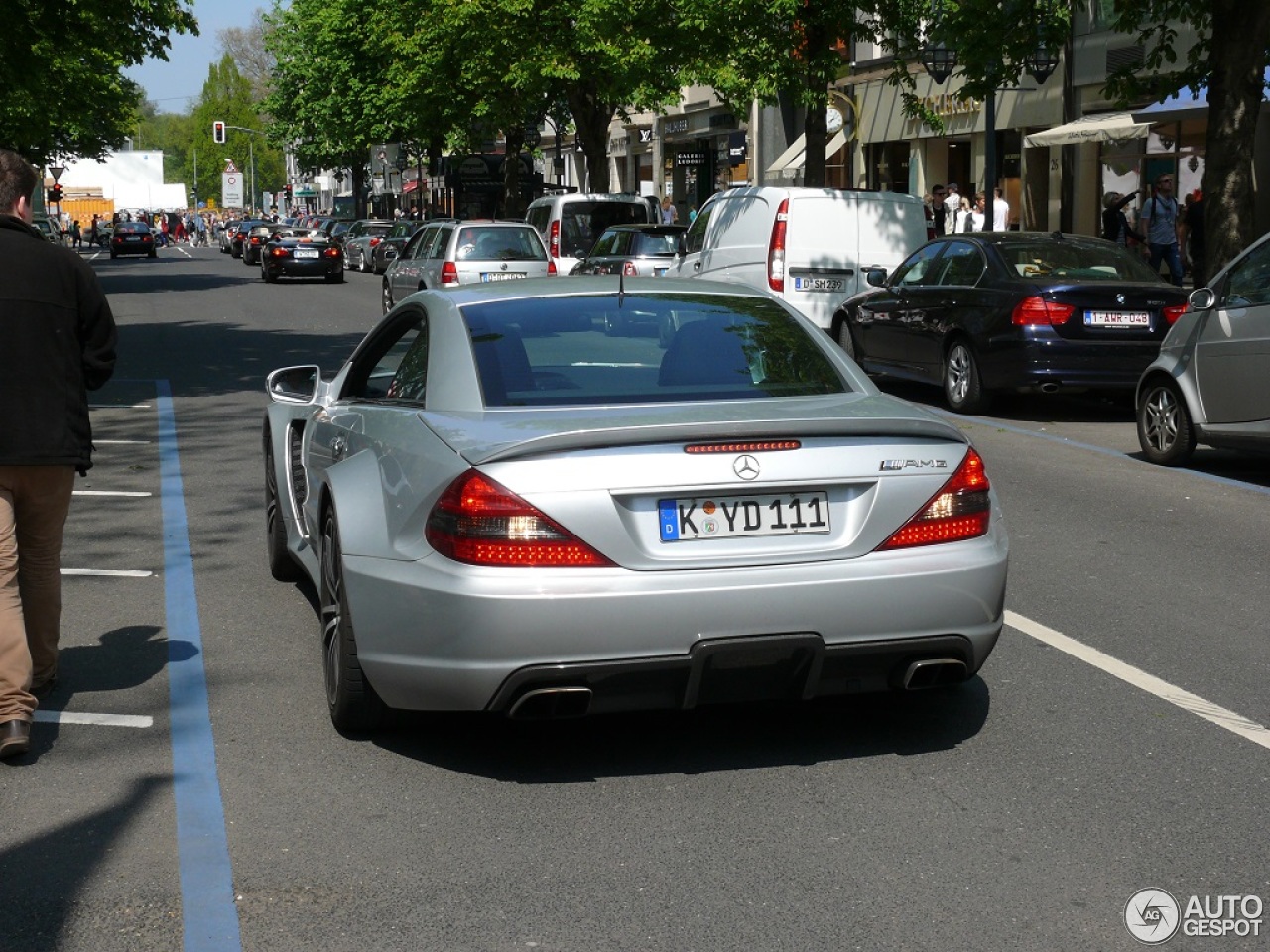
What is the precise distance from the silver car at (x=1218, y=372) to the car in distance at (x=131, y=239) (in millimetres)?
63976

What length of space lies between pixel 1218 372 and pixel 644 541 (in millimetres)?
7313

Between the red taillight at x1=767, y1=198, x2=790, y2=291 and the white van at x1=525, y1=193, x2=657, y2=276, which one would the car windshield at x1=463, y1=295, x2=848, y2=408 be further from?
the white van at x1=525, y1=193, x2=657, y2=276

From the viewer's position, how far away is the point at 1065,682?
606 centimetres

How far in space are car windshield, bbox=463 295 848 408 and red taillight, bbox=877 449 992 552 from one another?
55cm

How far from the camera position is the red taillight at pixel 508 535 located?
466 cm

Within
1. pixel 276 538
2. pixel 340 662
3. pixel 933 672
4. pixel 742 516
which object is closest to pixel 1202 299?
pixel 276 538

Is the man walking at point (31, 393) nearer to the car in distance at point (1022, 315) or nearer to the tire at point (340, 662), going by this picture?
the tire at point (340, 662)

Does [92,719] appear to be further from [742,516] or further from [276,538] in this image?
[742,516]

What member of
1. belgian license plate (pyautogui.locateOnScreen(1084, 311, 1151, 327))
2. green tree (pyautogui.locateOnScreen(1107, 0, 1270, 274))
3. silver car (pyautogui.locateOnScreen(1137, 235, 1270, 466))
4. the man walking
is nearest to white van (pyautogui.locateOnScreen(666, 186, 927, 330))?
green tree (pyautogui.locateOnScreen(1107, 0, 1270, 274))

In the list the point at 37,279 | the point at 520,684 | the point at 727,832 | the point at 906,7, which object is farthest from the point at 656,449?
the point at 906,7

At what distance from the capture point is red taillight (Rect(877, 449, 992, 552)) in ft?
16.3

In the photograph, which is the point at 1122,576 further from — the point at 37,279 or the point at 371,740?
the point at 37,279

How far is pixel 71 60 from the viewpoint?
144 ft

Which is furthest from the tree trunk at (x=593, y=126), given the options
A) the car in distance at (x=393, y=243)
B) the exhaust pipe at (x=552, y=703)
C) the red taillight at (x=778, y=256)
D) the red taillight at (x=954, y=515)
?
the exhaust pipe at (x=552, y=703)
